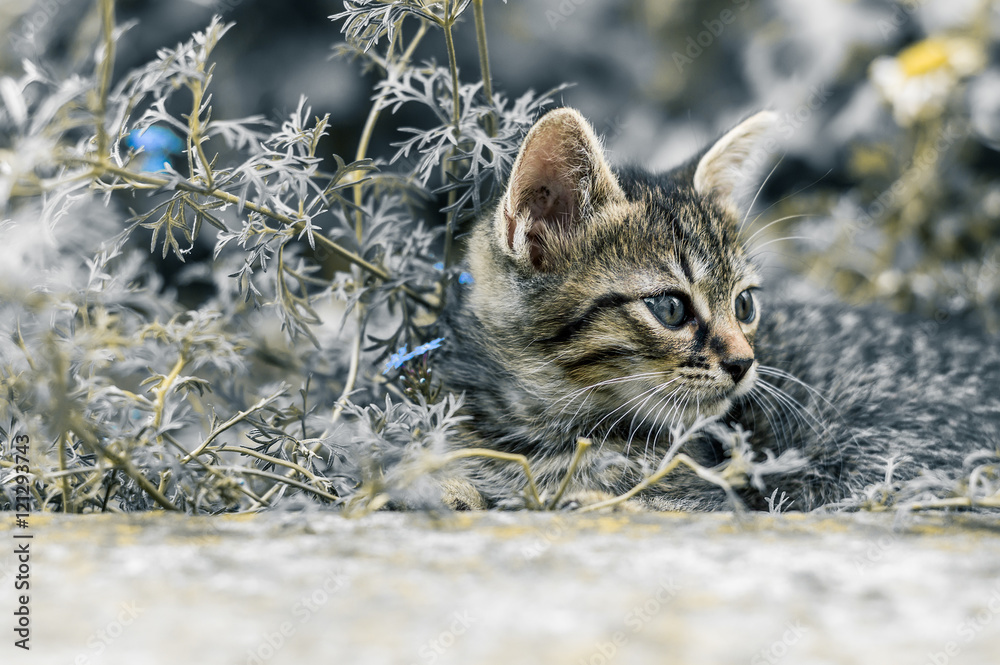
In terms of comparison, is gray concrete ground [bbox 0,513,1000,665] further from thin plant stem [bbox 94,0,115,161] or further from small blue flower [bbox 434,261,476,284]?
small blue flower [bbox 434,261,476,284]

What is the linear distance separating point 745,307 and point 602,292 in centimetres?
46

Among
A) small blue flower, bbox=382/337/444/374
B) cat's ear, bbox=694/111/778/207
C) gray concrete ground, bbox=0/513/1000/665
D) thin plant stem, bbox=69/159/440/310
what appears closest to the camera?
gray concrete ground, bbox=0/513/1000/665

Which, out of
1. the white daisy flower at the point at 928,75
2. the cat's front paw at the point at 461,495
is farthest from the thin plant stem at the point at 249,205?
the white daisy flower at the point at 928,75

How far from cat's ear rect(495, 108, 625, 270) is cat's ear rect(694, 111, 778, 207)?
0.44 m

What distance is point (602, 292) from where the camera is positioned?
1954 millimetres

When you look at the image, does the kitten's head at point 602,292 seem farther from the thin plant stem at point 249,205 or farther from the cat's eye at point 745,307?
the thin plant stem at point 249,205

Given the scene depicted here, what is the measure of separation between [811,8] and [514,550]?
135 inches

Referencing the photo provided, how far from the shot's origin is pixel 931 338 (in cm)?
251

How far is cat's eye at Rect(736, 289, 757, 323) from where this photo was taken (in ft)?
6.98

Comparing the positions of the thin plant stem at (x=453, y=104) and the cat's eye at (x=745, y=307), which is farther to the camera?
the cat's eye at (x=745, y=307)

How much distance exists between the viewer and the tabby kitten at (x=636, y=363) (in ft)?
6.18

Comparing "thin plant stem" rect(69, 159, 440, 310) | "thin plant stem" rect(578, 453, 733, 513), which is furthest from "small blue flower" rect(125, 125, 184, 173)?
"thin plant stem" rect(578, 453, 733, 513)

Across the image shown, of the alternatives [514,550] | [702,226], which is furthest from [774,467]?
[702,226]

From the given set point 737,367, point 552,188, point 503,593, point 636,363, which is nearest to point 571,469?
point 503,593
